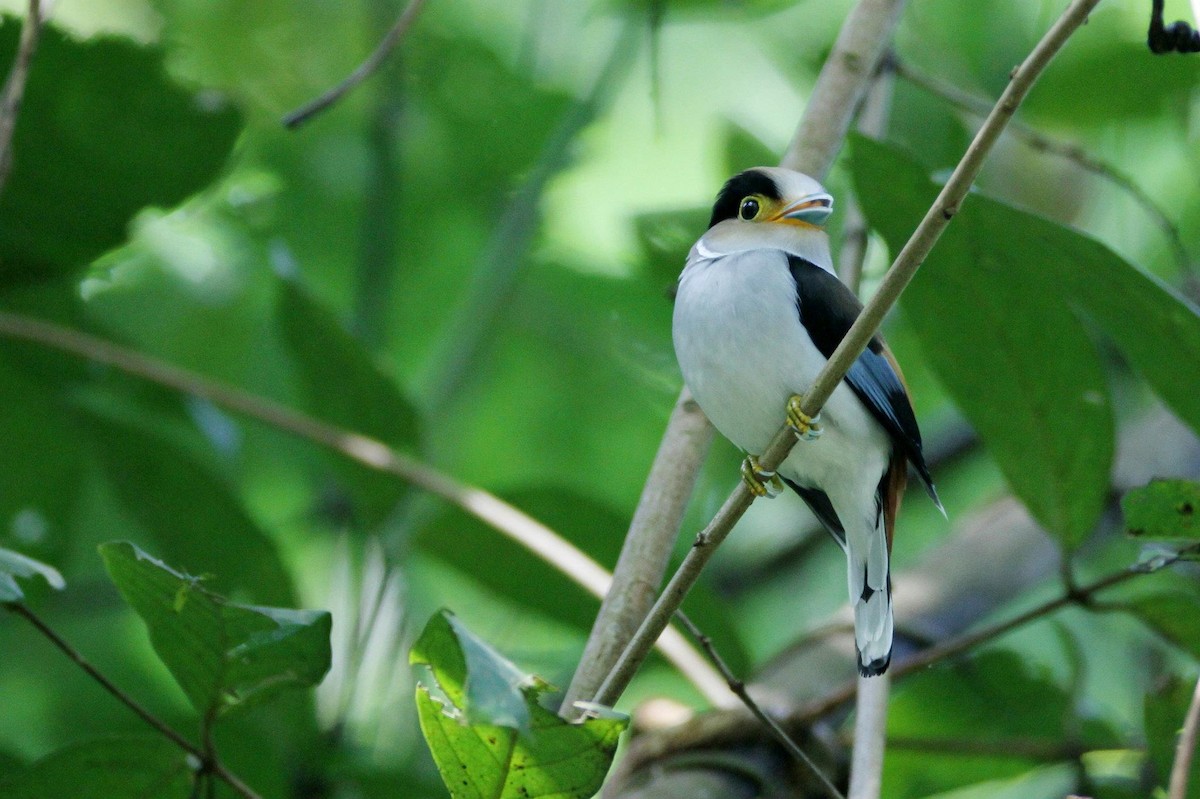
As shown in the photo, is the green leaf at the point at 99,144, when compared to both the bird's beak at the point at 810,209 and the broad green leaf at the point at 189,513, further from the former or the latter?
the bird's beak at the point at 810,209

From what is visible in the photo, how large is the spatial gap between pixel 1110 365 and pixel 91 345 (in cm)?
240

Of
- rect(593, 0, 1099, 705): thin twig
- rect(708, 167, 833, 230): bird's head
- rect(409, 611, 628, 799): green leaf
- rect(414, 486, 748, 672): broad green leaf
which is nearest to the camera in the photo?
rect(593, 0, 1099, 705): thin twig

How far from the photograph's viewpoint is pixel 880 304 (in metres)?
1.04

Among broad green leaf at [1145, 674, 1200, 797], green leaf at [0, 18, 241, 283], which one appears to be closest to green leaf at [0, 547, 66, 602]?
green leaf at [0, 18, 241, 283]

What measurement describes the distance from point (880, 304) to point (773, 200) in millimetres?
774

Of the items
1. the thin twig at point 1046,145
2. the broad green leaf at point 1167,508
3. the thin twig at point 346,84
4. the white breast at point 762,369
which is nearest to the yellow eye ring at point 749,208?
the white breast at point 762,369

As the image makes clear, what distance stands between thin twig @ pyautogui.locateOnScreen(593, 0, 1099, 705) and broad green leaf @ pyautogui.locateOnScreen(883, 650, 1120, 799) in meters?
1.08

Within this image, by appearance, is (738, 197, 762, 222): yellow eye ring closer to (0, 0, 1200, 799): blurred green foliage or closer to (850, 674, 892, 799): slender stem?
(0, 0, 1200, 799): blurred green foliage

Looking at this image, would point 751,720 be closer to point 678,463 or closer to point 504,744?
point 678,463

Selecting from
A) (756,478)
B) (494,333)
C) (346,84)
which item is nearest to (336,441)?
(346,84)

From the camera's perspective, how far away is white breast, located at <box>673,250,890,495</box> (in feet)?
5.18

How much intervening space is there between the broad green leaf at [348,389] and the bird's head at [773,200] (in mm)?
664

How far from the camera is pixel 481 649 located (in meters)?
A: 0.99

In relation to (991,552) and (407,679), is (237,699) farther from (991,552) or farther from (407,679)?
(991,552)
